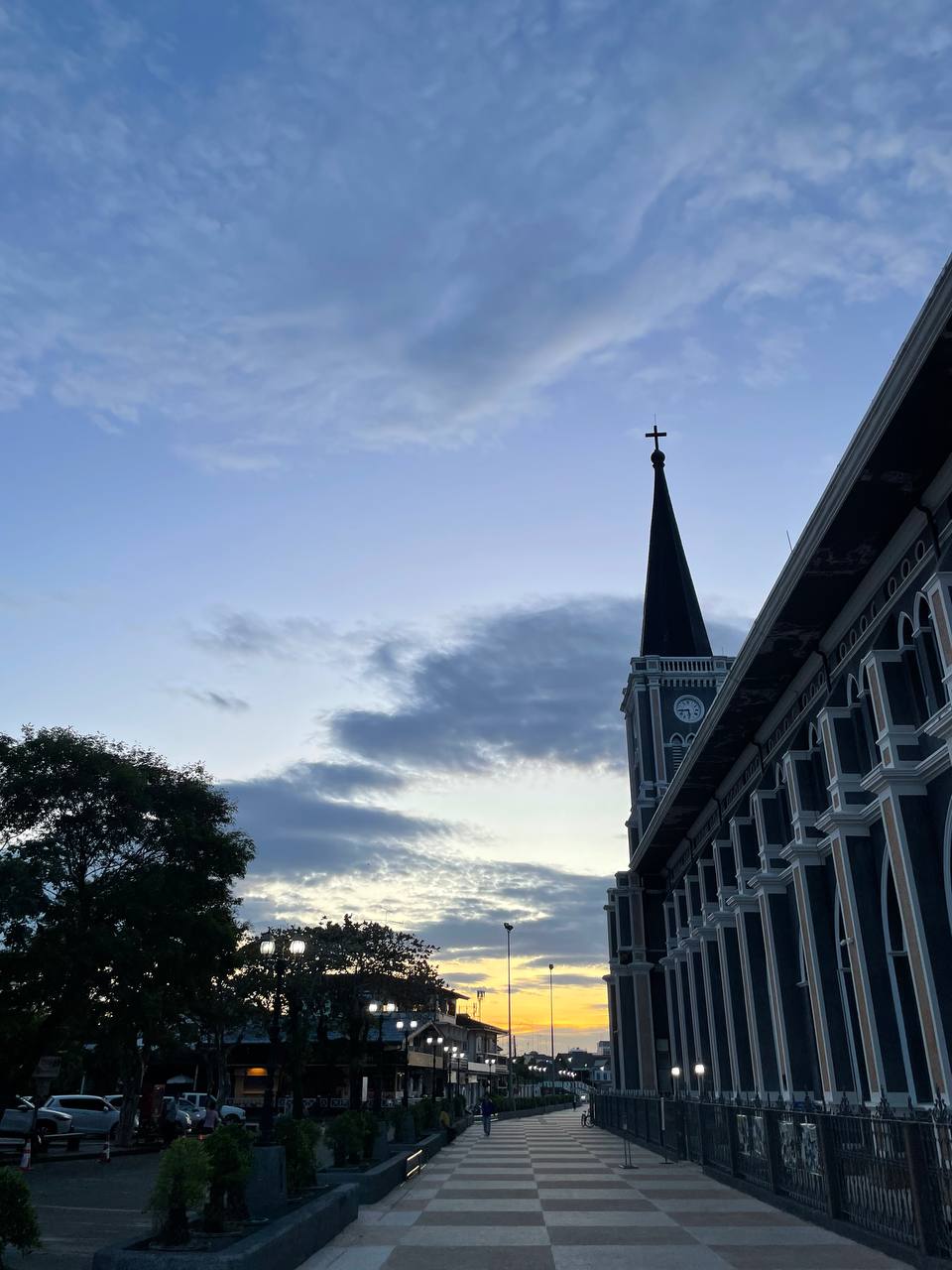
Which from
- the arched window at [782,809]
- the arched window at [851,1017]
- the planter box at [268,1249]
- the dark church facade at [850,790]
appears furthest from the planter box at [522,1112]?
the planter box at [268,1249]

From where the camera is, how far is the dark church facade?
54.1ft

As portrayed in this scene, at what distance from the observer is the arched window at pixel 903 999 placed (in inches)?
731

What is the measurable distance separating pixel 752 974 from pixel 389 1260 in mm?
19993

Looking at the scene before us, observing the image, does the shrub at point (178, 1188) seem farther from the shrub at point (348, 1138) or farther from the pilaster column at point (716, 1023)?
the pilaster column at point (716, 1023)

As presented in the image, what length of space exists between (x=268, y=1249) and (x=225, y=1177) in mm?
2154

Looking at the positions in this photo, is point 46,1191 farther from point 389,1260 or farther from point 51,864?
point 389,1260

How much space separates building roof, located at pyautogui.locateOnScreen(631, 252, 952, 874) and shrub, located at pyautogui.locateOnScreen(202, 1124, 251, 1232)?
14210mm

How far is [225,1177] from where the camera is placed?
35.1ft

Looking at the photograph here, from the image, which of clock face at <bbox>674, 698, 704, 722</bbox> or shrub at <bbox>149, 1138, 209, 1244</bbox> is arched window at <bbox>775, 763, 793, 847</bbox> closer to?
shrub at <bbox>149, 1138, 209, 1244</bbox>

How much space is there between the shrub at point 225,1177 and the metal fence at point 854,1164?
287 inches

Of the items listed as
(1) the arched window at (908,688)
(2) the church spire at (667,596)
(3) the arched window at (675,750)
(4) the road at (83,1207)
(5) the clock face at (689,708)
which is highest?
(2) the church spire at (667,596)

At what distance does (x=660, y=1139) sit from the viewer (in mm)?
28281

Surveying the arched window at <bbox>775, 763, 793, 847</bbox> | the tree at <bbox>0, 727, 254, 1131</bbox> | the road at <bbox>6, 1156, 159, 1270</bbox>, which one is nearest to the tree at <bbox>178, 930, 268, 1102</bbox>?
the tree at <bbox>0, 727, 254, 1131</bbox>

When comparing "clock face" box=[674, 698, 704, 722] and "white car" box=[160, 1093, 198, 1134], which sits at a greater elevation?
"clock face" box=[674, 698, 704, 722]
